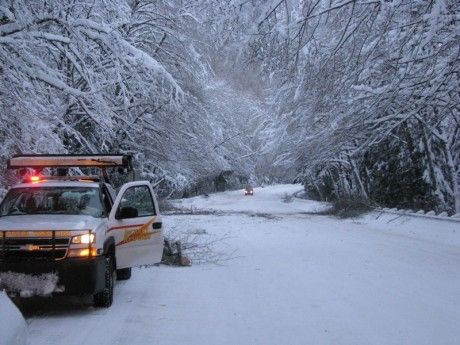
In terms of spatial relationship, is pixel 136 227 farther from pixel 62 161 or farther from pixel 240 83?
pixel 240 83

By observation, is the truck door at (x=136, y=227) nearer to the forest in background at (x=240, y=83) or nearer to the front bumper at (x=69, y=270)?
the front bumper at (x=69, y=270)

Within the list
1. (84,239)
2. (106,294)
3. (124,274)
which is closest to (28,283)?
(84,239)

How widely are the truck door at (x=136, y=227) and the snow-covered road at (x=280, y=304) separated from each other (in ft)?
1.95

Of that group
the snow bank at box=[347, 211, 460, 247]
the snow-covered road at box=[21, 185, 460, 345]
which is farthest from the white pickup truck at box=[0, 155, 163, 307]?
the snow bank at box=[347, 211, 460, 247]

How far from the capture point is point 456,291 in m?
10.3

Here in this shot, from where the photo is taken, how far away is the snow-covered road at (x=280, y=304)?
7297 millimetres

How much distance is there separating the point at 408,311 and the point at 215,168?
2519cm

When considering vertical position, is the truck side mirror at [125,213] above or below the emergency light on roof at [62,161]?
below

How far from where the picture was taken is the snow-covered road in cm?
730

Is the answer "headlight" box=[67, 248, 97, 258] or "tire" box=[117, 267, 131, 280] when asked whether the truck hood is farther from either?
"tire" box=[117, 267, 131, 280]

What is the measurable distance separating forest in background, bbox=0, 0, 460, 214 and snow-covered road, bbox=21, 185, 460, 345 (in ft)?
11.0

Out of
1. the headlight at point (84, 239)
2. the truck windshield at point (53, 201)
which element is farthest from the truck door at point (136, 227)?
the headlight at point (84, 239)

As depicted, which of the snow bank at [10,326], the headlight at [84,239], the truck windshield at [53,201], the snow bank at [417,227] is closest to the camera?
the snow bank at [10,326]

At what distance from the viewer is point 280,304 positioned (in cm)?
913
